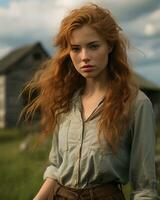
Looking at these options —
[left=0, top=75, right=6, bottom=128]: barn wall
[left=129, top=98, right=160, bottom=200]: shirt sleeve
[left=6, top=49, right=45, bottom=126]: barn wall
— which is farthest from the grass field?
[left=6, top=49, right=45, bottom=126]: barn wall

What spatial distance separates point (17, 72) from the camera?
99.5ft

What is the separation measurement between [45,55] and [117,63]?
29.4 meters

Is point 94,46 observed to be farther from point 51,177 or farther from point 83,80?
point 51,177

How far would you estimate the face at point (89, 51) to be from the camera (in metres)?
2.74

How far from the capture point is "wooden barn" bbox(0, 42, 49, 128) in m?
29.5

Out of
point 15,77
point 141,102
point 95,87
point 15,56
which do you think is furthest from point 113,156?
point 15,56

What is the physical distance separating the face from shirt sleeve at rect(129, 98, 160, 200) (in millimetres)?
298

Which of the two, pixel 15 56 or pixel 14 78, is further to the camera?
pixel 15 56

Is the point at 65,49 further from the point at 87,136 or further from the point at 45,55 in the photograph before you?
the point at 45,55

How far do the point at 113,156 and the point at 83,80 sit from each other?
0.59 meters

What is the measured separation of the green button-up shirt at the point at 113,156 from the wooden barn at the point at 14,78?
2670 centimetres

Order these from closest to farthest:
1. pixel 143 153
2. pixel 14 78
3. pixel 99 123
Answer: pixel 143 153 < pixel 99 123 < pixel 14 78

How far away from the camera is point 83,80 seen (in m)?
3.07

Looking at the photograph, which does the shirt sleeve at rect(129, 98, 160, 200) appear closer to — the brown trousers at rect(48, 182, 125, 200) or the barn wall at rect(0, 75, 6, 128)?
the brown trousers at rect(48, 182, 125, 200)
